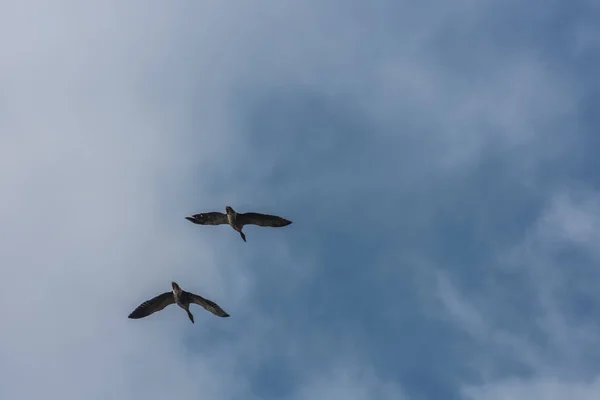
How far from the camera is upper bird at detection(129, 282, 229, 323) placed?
63219mm

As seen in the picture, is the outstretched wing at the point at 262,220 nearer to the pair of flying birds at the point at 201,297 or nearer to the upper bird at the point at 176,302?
the pair of flying birds at the point at 201,297

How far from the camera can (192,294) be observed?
209ft

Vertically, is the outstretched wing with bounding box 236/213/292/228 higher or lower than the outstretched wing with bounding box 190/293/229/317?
higher

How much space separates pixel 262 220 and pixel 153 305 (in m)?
12.1

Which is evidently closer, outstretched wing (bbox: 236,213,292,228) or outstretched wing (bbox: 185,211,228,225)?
outstretched wing (bbox: 236,213,292,228)

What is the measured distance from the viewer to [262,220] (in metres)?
63.0

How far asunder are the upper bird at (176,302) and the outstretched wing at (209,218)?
5763 mm

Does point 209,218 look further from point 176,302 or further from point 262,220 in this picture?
point 176,302

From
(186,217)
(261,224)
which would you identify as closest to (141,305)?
(186,217)

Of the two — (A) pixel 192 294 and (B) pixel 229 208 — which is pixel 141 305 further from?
(B) pixel 229 208

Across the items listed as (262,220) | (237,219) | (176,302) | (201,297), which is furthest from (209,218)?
(176,302)

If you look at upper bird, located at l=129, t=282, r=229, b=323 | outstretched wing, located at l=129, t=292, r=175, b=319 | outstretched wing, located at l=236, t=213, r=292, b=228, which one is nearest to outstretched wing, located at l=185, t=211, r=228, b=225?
outstretched wing, located at l=236, t=213, r=292, b=228

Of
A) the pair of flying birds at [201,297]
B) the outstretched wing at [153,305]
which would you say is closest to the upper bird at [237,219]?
the pair of flying birds at [201,297]

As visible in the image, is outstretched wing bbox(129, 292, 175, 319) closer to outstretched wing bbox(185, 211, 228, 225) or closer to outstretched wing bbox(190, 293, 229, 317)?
outstretched wing bbox(190, 293, 229, 317)
